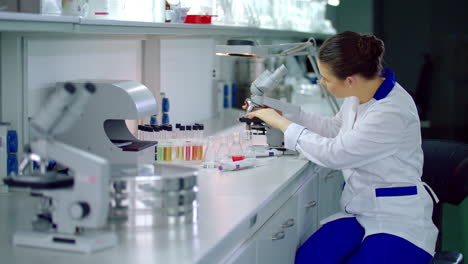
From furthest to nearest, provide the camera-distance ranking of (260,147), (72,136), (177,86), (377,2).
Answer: (377,2), (177,86), (260,147), (72,136)

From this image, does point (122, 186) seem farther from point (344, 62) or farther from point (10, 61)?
point (344, 62)

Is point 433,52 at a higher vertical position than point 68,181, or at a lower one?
higher

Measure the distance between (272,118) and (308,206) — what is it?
1.46 ft

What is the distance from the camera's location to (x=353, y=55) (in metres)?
2.61

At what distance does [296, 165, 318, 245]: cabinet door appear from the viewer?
2.84m

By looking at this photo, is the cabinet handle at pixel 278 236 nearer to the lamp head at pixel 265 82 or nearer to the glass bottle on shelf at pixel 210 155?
the glass bottle on shelf at pixel 210 155

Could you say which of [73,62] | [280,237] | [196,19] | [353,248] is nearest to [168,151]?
[73,62]

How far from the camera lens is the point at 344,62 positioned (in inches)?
103

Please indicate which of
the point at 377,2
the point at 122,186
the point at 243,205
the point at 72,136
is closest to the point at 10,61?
the point at 72,136

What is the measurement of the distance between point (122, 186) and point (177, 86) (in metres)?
2.21

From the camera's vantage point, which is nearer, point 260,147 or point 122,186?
point 122,186

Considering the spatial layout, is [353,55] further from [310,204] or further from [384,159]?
[310,204]

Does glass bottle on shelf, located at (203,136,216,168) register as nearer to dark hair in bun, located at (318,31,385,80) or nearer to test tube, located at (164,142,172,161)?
test tube, located at (164,142,172,161)

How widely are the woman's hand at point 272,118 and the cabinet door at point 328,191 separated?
54cm
